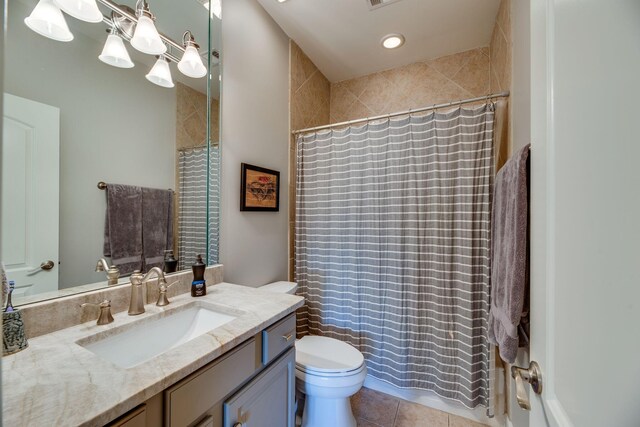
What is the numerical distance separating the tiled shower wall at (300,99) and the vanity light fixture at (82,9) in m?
1.25

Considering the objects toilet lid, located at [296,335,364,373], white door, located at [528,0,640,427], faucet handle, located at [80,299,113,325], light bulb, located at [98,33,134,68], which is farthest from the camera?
toilet lid, located at [296,335,364,373]

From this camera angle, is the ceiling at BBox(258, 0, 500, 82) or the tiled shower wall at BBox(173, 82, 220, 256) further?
the ceiling at BBox(258, 0, 500, 82)

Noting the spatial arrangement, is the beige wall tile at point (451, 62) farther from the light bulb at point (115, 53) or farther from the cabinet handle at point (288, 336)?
the cabinet handle at point (288, 336)

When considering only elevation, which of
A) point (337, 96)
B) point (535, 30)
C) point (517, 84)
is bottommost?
point (535, 30)

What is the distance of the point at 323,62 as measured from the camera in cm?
235

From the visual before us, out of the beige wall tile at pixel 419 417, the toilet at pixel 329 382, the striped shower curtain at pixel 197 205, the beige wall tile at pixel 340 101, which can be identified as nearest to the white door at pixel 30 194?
the striped shower curtain at pixel 197 205

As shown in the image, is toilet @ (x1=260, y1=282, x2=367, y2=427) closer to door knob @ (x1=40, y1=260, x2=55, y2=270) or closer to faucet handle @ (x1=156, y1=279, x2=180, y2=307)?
faucet handle @ (x1=156, y1=279, x2=180, y2=307)

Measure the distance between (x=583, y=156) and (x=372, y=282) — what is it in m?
1.45

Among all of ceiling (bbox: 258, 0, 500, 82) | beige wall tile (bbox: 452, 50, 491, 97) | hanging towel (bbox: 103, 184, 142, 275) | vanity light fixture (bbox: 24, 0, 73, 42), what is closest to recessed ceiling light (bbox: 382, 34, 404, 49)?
ceiling (bbox: 258, 0, 500, 82)

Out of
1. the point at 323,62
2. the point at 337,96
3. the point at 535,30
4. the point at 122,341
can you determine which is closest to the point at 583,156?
the point at 535,30

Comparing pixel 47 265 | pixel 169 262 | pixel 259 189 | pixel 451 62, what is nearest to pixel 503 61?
pixel 451 62

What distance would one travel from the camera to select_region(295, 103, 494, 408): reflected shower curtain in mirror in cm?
149

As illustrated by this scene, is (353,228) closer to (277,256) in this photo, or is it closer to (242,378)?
(277,256)

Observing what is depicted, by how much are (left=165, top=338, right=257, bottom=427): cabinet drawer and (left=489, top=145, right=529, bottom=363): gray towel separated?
0.93 metres
